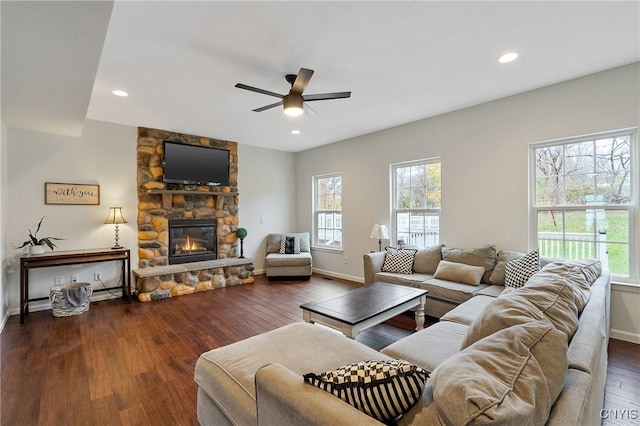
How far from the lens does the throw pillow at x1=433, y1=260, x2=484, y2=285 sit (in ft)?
11.1

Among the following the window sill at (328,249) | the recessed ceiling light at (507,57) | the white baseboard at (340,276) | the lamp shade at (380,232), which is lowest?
the white baseboard at (340,276)

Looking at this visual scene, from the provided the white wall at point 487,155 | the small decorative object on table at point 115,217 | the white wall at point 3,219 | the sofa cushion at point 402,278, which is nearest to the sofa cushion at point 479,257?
the white wall at point 487,155

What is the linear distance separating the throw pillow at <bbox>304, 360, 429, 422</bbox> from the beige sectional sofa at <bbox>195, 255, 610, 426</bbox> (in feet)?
0.11

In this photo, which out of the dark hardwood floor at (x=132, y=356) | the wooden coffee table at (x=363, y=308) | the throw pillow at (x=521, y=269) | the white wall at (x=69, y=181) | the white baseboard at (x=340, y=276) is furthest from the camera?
the white baseboard at (x=340, y=276)

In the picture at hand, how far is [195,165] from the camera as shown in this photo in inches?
203

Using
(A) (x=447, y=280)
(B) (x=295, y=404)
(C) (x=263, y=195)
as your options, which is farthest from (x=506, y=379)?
(C) (x=263, y=195)

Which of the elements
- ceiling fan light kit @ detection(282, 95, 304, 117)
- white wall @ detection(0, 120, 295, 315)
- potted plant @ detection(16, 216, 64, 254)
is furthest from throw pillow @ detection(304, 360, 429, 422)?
white wall @ detection(0, 120, 295, 315)

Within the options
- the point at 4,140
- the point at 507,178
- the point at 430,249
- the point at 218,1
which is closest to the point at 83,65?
the point at 218,1

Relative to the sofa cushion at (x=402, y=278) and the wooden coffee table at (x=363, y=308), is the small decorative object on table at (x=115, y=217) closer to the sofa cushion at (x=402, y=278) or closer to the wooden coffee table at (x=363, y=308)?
the wooden coffee table at (x=363, y=308)

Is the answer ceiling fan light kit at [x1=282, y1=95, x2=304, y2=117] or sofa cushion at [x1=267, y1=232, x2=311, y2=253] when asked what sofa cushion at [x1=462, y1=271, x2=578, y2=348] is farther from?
sofa cushion at [x1=267, y1=232, x2=311, y2=253]

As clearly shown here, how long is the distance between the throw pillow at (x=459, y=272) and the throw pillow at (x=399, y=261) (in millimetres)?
413

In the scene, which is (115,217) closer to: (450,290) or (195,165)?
(195,165)

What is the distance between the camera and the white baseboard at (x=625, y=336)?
2.84 meters

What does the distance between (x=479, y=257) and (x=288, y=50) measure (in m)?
3.11
